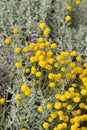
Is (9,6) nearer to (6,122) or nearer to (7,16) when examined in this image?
(7,16)

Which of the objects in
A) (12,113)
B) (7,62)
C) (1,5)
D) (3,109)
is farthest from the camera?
(1,5)

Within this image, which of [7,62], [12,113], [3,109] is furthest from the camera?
[7,62]

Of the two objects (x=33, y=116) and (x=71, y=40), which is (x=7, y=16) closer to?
(x=71, y=40)

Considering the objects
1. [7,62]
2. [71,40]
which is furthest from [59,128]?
[71,40]

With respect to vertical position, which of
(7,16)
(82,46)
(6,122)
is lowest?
(6,122)

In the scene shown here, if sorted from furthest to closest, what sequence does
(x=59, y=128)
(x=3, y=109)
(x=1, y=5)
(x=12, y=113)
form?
(x=1, y=5)
(x=3, y=109)
(x=12, y=113)
(x=59, y=128)

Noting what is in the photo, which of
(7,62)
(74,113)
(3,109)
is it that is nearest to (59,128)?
(74,113)

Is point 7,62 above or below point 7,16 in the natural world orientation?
below

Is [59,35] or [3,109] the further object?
[59,35]

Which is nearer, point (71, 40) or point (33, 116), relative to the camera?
point (33, 116)
